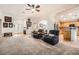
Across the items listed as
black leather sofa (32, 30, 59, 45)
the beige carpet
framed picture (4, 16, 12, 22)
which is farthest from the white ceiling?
the beige carpet

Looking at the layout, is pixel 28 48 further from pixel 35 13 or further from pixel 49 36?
pixel 35 13

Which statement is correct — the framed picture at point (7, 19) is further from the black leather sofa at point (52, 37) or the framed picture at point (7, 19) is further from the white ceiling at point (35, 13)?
the black leather sofa at point (52, 37)

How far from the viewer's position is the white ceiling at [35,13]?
2.62 m

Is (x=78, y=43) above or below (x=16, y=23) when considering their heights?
below

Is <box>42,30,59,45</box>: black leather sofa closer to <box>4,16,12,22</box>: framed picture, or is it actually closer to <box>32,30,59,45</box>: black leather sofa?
<box>32,30,59,45</box>: black leather sofa

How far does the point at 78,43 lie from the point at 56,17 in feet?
2.54

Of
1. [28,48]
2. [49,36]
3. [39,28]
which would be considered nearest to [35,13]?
[39,28]

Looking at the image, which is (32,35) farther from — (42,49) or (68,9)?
(68,9)

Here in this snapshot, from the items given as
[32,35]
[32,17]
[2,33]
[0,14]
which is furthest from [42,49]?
[0,14]

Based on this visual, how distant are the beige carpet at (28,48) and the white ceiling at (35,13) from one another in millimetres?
553

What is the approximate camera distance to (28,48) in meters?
2.65

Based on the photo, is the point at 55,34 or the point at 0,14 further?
the point at 55,34

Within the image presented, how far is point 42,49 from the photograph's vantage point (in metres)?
2.66
